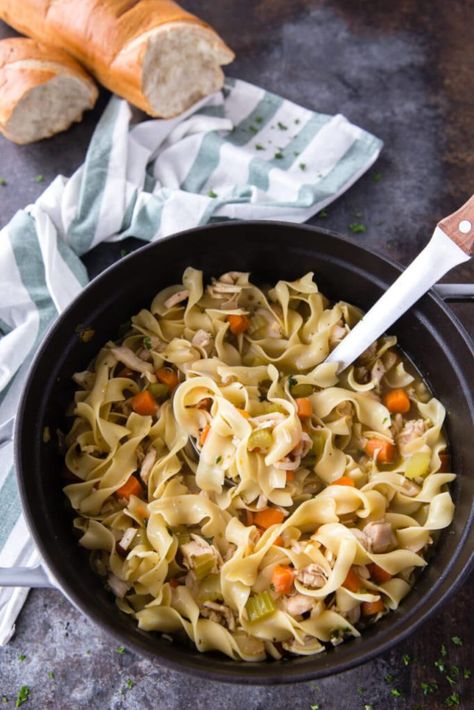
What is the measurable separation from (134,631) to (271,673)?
650 mm

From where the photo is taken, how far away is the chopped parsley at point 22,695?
402 cm

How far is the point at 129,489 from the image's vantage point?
393 cm

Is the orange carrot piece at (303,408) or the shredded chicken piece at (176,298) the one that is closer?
the orange carrot piece at (303,408)

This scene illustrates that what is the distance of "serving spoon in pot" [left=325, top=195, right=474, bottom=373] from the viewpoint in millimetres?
3400

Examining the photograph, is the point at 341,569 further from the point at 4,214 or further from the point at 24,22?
the point at 24,22

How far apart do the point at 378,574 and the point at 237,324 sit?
4.94ft

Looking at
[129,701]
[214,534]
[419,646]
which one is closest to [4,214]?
[214,534]

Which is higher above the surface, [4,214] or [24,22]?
[24,22]

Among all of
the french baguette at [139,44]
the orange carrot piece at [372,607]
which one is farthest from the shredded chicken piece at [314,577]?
the french baguette at [139,44]

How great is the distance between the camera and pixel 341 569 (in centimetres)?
362

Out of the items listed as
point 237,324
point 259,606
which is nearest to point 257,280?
point 237,324

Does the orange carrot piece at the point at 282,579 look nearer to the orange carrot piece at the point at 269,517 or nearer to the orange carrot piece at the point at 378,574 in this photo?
the orange carrot piece at the point at 269,517

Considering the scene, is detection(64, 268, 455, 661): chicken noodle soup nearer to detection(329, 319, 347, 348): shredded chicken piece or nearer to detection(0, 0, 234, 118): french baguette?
detection(329, 319, 347, 348): shredded chicken piece

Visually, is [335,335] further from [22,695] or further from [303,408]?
[22,695]
